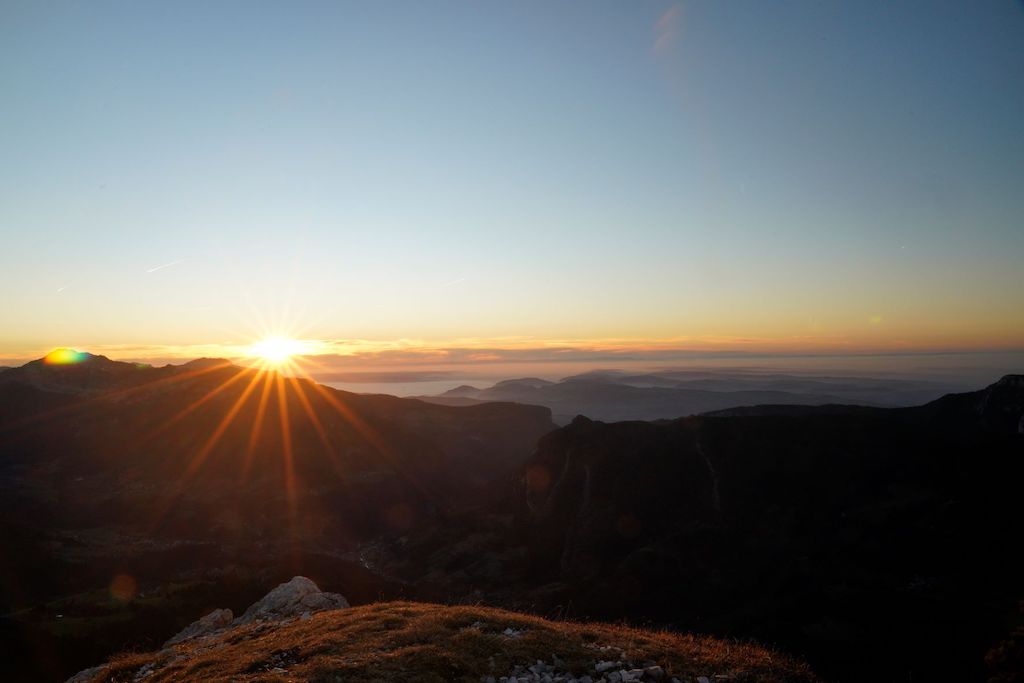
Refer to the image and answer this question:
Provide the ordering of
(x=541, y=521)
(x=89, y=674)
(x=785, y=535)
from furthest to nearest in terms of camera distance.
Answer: (x=541, y=521) → (x=785, y=535) → (x=89, y=674)

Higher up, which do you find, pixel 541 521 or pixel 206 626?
pixel 206 626

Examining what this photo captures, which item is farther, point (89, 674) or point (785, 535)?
point (785, 535)

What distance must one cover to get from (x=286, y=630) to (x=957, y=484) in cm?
7860

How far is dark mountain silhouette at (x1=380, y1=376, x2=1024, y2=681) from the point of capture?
42.2 meters

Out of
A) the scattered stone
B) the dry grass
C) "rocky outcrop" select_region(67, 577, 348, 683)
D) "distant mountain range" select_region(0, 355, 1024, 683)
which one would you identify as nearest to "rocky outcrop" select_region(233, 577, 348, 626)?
"rocky outcrop" select_region(67, 577, 348, 683)

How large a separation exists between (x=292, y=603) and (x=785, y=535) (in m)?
60.9

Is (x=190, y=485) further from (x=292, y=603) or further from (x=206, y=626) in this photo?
(x=292, y=603)

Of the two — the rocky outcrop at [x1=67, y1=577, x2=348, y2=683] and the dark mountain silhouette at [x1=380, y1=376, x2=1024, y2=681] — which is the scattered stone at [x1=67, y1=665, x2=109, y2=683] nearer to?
the rocky outcrop at [x1=67, y1=577, x2=348, y2=683]

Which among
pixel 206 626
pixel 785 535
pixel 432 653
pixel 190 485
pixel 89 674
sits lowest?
pixel 190 485

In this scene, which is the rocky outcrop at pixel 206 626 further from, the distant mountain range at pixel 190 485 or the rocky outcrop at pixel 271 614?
the distant mountain range at pixel 190 485

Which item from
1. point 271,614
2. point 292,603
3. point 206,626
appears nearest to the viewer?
point 271,614

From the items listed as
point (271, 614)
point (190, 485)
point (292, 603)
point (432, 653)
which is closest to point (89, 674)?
point (271, 614)

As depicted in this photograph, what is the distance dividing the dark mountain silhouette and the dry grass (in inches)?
977

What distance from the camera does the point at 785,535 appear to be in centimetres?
6650
